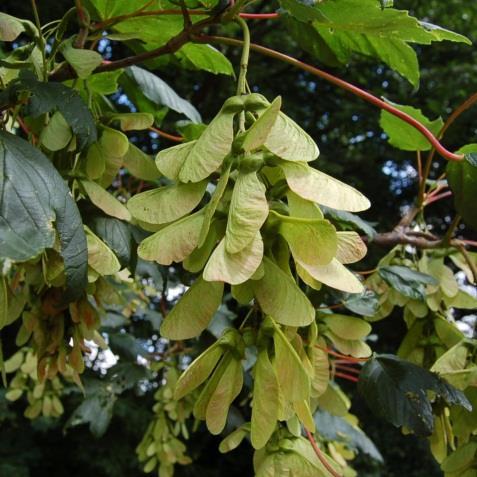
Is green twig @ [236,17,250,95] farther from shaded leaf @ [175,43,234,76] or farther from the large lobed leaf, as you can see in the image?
shaded leaf @ [175,43,234,76]

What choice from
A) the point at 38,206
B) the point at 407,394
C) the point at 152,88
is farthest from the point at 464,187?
the point at 152,88

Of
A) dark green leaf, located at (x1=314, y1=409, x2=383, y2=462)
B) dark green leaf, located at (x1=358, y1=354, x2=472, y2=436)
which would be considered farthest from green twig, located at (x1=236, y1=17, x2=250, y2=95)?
dark green leaf, located at (x1=314, y1=409, x2=383, y2=462)

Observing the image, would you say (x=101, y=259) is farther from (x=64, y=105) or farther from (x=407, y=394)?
(x=407, y=394)

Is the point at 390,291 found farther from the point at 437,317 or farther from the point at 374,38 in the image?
the point at 374,38

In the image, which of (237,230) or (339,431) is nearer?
(237,230)

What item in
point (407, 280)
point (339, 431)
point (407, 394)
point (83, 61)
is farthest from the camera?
point (339, 431)

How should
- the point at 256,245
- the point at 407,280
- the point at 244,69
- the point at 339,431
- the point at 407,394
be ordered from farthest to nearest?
1. the point at 339,431
2. the point at 407,280
3. the point at 407,394
4. the point at 244,69
5. the point at 256,245

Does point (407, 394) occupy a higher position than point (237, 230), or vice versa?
point (237, 230)

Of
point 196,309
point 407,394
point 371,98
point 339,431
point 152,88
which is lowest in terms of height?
point 339,431

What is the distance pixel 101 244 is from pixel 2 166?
0.45ft

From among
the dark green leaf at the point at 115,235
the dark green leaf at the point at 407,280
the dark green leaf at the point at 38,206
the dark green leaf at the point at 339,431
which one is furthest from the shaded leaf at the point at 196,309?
the dark green leaf at the point at 339,431

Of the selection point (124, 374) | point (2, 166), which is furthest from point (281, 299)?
point (124, 374)

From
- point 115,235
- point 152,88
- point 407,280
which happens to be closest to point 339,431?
point 407,280

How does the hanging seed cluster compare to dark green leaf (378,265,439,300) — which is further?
dark green leaf (378,265,439,300)
